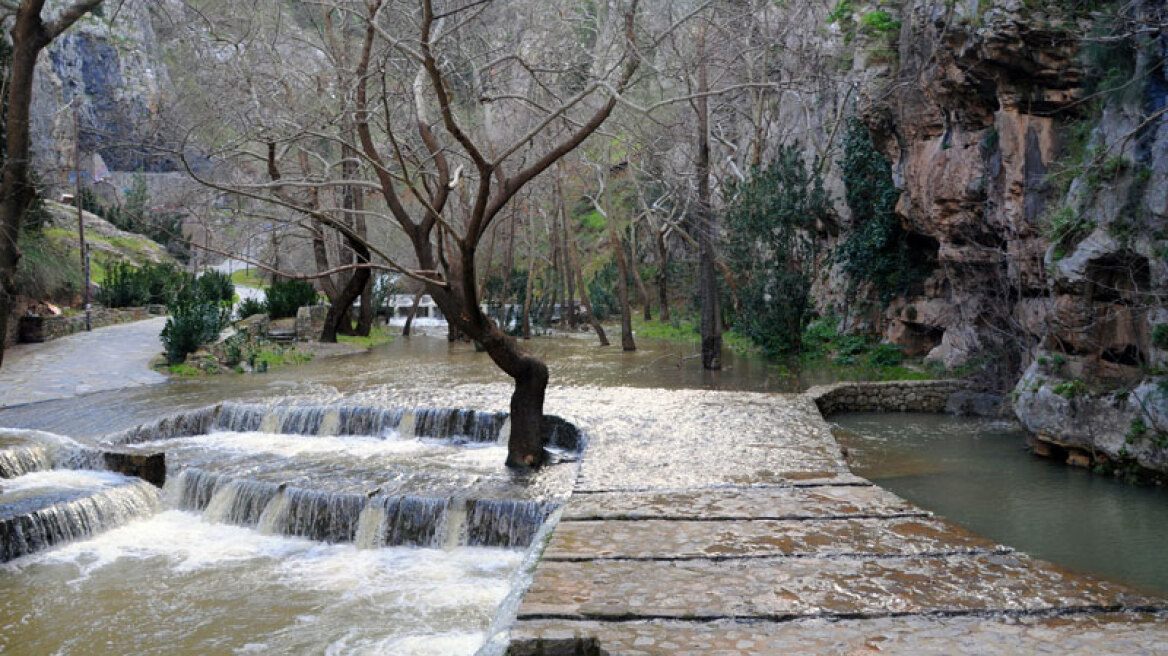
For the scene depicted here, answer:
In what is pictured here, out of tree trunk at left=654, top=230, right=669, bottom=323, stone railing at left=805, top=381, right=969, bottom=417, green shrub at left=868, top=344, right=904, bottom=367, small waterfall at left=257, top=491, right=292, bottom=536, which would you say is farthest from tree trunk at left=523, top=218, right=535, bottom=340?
small waterfall at left=257, top=491, right=292, bottom=536

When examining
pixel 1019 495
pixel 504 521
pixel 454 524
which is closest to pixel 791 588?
pixel 504 521

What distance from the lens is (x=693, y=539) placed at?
6.02 meters

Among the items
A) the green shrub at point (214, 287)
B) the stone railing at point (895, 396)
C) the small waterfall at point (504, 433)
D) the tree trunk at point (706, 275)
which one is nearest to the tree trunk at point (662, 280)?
the tree trunk at point (706, 275)

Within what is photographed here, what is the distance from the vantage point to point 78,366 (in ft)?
54.1

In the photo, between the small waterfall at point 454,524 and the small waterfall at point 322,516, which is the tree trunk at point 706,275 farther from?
the small waterfall at point 322,516

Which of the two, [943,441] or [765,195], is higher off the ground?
[765,195]

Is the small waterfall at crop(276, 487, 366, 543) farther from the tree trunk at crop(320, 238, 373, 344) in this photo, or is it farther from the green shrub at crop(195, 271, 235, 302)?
the green shrub at crop(195, 271, 235, 302)

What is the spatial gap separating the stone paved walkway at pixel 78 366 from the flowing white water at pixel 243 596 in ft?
23.4

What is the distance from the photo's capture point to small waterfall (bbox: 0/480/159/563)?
797 cm

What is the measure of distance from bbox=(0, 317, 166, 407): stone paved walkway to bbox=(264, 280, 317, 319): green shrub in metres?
3.42

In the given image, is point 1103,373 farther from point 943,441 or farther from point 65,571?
point 65,571

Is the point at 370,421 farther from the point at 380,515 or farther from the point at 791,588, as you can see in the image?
the point at 791,588

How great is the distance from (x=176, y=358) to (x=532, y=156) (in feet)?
37.7

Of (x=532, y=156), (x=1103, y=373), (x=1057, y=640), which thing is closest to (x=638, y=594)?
(x=1057, y=640)
